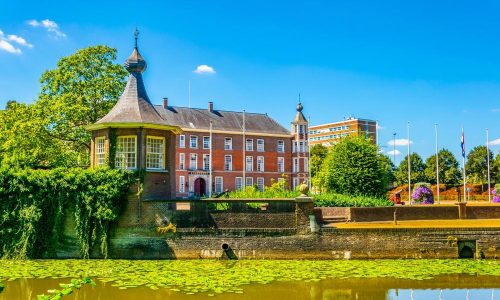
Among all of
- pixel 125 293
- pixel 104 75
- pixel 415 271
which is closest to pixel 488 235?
pixel 415 271

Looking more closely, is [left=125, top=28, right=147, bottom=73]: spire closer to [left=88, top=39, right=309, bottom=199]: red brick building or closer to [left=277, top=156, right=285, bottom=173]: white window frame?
[left=88, top=39, right=309, bottom=199]: red brick building

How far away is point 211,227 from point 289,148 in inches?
1627

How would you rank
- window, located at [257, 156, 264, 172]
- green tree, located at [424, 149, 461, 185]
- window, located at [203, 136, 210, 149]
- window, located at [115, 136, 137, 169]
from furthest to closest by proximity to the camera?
green tree, located at [424, 149, 461, 185], window, located at [257, 156, 264, 172], window, located at [203, 136, 210, 149], window, located at [115, 136, 137, 169]

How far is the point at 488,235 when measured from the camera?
17016mm

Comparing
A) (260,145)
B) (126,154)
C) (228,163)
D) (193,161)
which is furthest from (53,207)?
(260,145)

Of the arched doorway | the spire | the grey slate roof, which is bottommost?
the arched doorway

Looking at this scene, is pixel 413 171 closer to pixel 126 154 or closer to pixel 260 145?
pixel 260 145

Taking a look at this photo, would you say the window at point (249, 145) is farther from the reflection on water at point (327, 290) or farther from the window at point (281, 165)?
the reflection on water at point (327, 290)

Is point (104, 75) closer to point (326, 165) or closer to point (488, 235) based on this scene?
point (326, 165)

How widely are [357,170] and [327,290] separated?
16.2m

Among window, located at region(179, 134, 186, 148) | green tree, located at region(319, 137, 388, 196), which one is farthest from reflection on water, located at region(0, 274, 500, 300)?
window, located at region(179, 134, 186, 148)

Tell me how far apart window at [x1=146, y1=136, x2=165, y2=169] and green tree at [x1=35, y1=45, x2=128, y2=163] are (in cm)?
798

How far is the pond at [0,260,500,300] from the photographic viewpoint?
12016 millimetres

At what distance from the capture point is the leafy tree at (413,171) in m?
67.8
